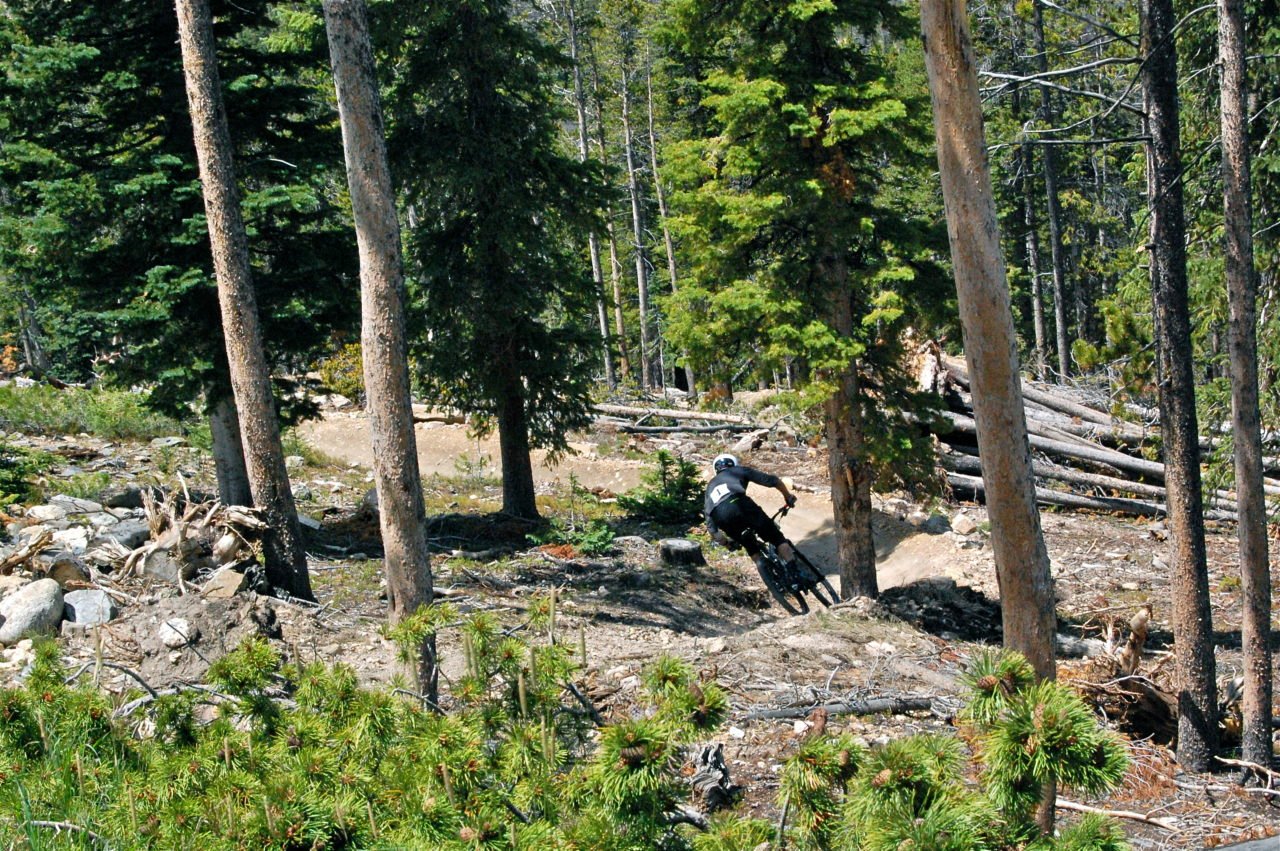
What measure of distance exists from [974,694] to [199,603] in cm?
784

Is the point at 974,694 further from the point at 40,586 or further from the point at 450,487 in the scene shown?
the point at 450,487

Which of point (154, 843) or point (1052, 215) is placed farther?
point (1052, 215)

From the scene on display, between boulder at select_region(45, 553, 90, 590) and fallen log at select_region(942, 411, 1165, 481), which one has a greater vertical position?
boulder at select_region(45, 553, 90, 590)

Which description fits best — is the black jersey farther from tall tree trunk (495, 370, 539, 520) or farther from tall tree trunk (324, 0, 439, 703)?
tall tree trunk (324, 0, 439, 703)

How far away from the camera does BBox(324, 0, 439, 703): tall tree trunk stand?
7.77 m

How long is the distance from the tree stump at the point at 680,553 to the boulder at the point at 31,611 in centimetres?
721

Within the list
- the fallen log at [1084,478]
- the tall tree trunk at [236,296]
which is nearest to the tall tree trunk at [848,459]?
the tall tree trunk at [236,296]

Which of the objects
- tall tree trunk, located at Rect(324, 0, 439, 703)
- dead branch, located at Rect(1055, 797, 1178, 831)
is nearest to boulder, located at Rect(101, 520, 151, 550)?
tall tree trunk, located at Rect(324, 0, 439, 703)

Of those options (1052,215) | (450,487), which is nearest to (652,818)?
(450,487)

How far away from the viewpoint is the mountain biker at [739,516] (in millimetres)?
11984

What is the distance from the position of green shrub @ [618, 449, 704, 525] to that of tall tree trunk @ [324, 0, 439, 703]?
938 centimetres

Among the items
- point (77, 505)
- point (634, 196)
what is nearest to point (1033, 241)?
point (634, 196)

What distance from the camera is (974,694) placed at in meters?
3.85

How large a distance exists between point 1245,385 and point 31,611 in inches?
416
